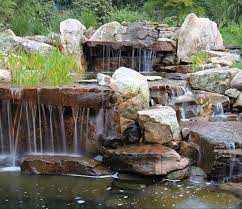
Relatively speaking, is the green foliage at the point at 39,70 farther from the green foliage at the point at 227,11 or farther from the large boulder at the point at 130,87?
the green foliage at the point at 227,11

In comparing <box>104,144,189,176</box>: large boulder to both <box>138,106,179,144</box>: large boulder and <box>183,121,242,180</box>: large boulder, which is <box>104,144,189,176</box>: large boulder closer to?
<box>138,106,179,144</box>: large boulder

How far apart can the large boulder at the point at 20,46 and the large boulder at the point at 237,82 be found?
12.7ft

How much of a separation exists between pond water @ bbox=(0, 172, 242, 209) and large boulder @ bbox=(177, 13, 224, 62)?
5.71 meters

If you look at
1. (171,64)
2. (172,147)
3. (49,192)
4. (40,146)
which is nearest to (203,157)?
(172,147)

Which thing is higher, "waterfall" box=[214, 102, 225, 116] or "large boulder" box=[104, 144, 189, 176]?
"waterfall" box=[214, 102, 225, 116]

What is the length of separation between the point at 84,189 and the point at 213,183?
1640 mm

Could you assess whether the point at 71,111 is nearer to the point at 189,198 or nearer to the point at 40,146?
the point at 40,146

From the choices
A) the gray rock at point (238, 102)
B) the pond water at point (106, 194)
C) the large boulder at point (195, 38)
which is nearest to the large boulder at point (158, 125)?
the pond water at point (106, 194)

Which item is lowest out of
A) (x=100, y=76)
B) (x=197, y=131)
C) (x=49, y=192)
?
(x=49, y=192)

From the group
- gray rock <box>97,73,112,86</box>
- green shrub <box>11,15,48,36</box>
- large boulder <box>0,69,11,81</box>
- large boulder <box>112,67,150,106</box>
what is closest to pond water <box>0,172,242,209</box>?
large boulder <box>112,67,150,106</box>

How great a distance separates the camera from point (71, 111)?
7234 millimetres

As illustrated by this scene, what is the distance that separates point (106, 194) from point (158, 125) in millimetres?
1360

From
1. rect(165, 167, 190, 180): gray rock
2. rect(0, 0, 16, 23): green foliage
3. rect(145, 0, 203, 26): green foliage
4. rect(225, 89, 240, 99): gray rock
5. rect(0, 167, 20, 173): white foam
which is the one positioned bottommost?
rect(0, 167, 20, 173): white foam

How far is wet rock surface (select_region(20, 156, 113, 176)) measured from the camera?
6482 millimetres
